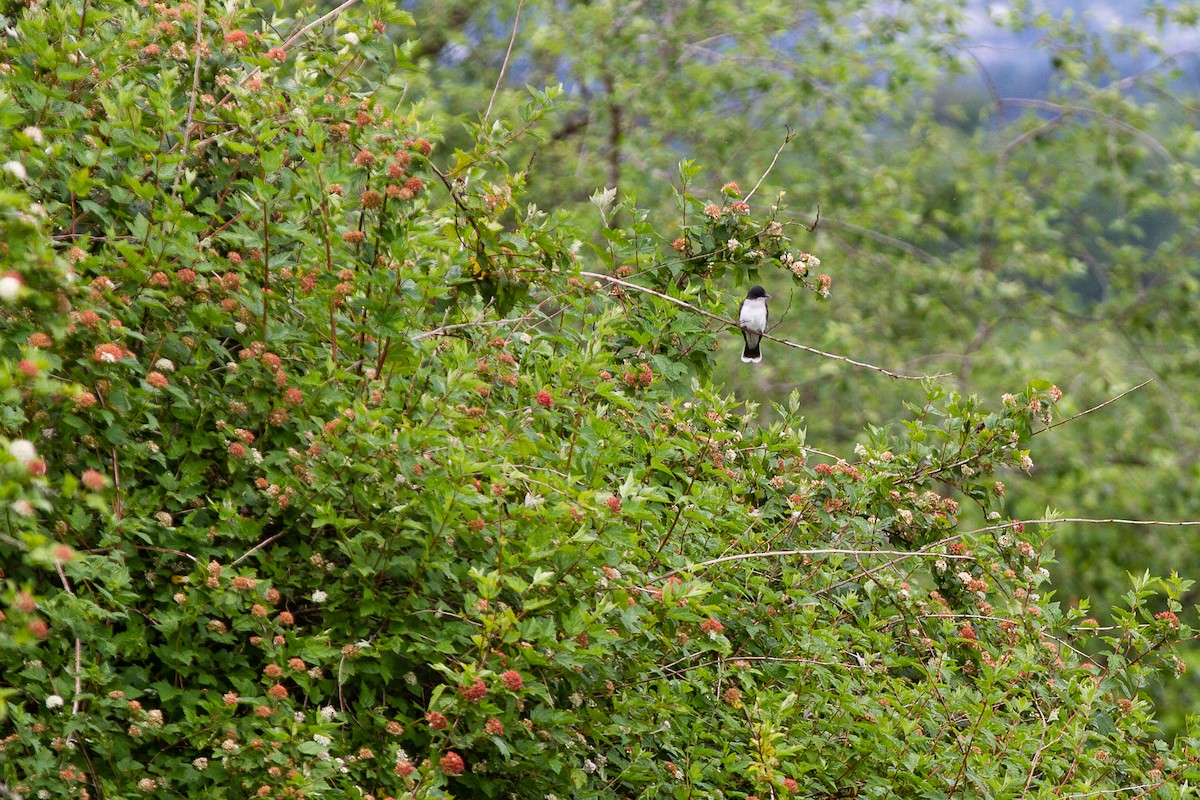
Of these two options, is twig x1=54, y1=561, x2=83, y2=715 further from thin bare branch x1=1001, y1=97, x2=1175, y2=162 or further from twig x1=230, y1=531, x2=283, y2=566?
thin bare branch x1=1001, y1=97, x2=1175, y2=162

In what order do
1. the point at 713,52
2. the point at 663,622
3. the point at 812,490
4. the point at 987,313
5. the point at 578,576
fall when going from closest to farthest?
the point at 578,576, the point at 663,622, the point at 812,490, the point at 713,52, the point at 987,313

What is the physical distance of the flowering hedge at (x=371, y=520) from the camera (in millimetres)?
2598

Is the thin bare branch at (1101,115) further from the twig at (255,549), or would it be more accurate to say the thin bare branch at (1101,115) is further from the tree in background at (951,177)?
the twig at (255,549)

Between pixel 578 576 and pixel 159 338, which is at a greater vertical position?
pixel 159 338

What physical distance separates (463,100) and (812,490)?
8.96m

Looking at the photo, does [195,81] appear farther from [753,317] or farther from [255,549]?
[753,317]

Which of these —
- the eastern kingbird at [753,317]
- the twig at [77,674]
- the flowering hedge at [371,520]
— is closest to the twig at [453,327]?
the flowering hedge at [371,520]

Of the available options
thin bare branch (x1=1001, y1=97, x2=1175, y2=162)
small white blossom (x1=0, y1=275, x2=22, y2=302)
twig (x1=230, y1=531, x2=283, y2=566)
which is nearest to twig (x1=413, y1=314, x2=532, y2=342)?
twig (x1=230, y1=531, x2=283, y2=566)

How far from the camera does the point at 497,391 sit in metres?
3.34

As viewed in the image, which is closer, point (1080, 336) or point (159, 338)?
point (159, 338)

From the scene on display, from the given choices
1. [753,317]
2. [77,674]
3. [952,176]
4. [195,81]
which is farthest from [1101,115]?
[77,674]

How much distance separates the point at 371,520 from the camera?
2.84 metres

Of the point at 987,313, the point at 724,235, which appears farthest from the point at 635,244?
the point at 987,313

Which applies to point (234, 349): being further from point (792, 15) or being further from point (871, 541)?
point (792, 15)
